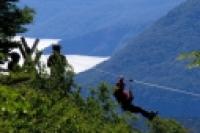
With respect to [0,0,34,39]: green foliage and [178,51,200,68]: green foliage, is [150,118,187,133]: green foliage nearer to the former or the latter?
[0,0,34,39]: green foliage

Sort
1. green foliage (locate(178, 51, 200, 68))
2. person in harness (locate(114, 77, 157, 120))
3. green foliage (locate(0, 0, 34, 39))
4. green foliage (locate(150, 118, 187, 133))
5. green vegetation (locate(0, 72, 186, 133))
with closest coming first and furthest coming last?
green vegetation (locate(0, 72, 186, 133)) → green foliage (locate(178, 51, 200, 68)) → person in harness (locate(114, 77, 157, 120)) → green foliage (locate(0, 0, 34, 39)) → green foliage (locate(150, 118, 187, 133))

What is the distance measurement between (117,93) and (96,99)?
16.5 feet

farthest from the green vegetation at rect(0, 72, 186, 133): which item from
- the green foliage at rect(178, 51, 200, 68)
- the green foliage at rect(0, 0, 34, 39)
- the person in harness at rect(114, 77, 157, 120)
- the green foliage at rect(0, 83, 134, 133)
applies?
the green foliage at rect(0, 0, 34, 39)

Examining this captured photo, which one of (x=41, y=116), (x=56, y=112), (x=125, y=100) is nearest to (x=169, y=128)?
(x=125, y=100)

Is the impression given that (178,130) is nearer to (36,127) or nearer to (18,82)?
(18,82)

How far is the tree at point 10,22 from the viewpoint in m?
33.4

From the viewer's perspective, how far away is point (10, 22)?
33750mm

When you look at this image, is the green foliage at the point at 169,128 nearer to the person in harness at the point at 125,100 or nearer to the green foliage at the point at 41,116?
the person in harness at the point at 125,100

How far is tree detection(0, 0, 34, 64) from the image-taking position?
33.4m

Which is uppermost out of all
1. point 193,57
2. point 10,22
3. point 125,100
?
point 10,22

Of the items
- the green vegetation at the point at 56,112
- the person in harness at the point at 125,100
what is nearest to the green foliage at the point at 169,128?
the person in harness at the point at 125,100

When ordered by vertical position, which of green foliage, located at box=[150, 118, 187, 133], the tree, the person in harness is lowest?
green foliage, located at box=[150, 118, 187, 133]

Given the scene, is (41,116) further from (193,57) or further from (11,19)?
(11,19)

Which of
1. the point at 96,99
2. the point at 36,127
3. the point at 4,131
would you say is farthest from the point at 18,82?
the point at 4,131
